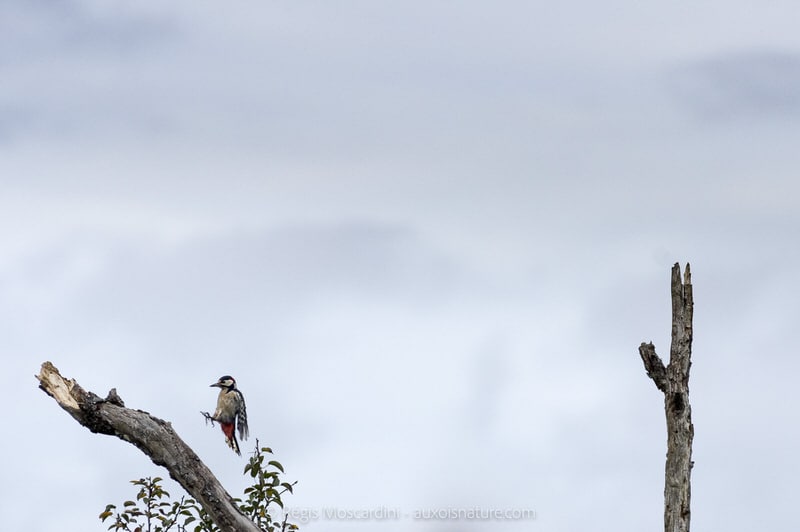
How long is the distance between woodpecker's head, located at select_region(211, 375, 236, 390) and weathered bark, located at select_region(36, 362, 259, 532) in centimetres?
368

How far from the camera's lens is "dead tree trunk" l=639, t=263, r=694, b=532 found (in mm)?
13891

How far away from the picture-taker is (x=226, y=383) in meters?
17.0

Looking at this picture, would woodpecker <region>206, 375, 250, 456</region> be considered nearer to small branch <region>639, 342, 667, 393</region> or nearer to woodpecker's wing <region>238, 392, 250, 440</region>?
woodpecker's wing <region>238, 392, 250, 440</region>

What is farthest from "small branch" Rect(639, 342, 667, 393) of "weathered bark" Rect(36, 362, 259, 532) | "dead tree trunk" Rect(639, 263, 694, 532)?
"weathered bark" Rect(36, 362, 259, 532)

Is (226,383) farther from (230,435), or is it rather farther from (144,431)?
(144,431)

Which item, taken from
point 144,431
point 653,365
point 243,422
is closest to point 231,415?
point 243,422

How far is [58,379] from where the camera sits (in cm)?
1322

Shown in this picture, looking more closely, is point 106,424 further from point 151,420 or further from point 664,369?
point 664,369

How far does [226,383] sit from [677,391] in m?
6.96

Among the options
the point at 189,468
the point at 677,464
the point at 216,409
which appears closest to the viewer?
the point at 189,468

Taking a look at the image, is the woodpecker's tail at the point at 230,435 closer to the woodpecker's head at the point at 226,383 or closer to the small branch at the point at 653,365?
the woodpecker's head at the point at 226,383

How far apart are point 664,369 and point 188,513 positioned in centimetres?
676

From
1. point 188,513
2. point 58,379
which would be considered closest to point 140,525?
point 188,513

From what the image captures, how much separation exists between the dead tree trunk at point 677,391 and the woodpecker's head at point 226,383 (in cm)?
645
